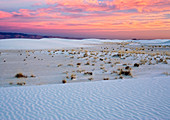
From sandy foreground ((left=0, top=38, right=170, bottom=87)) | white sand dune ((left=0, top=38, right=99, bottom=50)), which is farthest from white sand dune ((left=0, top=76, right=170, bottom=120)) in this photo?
white sand dune ((left=0, top=38, right=99, bottom=50))

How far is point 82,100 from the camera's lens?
7.20 m

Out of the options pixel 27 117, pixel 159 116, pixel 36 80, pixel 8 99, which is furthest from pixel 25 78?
pixel 159 116

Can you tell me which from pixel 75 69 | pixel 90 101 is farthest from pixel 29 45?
pixel 90 101

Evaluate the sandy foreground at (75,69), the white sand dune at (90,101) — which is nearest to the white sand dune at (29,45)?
the sandy foreground at (75,69)

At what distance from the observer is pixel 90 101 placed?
7.05 m

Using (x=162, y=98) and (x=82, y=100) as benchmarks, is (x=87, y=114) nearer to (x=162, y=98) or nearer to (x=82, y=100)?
(x=82, y=100)

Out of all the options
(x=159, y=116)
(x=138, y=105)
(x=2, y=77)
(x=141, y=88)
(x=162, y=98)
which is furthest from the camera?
(x=2, y=77)

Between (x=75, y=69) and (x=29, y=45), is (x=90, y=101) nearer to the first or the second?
(x=75, y=69)

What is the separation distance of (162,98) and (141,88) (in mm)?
1632

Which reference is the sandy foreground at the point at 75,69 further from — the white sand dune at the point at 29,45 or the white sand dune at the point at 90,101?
the white sand dune at the point at 29,45

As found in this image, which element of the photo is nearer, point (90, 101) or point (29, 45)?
point (90, 101)

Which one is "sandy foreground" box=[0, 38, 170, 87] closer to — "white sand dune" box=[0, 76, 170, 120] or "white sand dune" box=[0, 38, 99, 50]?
"white sand dune" box=[0, 76, 170, 120]

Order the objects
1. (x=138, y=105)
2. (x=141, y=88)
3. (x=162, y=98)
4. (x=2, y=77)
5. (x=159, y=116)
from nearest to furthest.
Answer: (x=159, y=116) → (x=138, y=105) → (x=162, y=98) → (x=141, y=88) → (x=2, y=77)

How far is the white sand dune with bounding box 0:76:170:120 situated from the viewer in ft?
18.8
